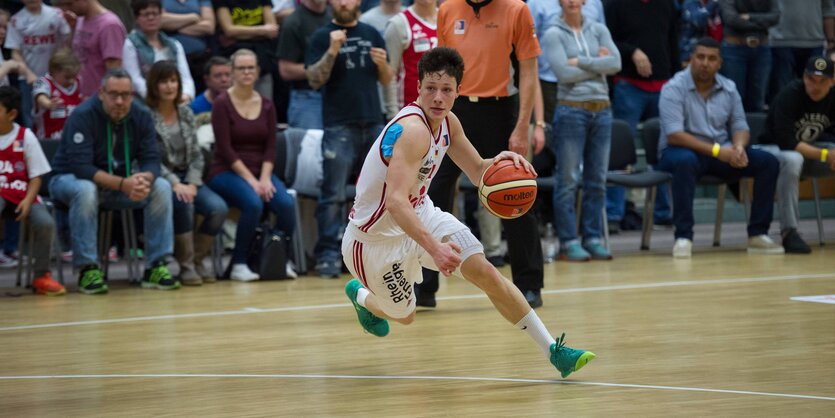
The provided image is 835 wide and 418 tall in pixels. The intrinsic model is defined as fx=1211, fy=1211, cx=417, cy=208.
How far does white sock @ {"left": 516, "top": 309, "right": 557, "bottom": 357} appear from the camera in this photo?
198 inches

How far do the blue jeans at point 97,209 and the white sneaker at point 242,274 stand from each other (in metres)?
0.71

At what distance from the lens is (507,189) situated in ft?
17.3

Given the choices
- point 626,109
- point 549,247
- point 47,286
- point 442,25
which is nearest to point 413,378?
point 442,25

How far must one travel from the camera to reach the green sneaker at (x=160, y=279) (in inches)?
360

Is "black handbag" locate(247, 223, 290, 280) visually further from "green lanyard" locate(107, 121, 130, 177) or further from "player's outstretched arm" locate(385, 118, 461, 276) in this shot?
"player's outstretched arm" locate(385, 118, 461, 276)

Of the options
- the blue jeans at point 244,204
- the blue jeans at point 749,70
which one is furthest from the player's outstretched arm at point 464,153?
the blue jeans at point 749,70

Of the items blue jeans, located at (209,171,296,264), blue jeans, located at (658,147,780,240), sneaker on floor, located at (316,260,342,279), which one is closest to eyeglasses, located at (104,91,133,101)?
blue jeans, located at (209,171,296,264)

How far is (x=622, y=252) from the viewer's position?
36.2 ft

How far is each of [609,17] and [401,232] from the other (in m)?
6.87

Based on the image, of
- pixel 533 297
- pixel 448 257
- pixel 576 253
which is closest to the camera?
pixel 448 257

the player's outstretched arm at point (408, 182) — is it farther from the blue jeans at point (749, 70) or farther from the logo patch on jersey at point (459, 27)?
the blue jeans at point (749, 70)

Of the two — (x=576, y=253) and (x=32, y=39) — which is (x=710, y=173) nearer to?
(x=576, y=253)

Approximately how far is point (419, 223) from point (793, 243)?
6.61 m

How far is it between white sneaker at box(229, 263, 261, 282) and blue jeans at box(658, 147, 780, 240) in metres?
3.71
